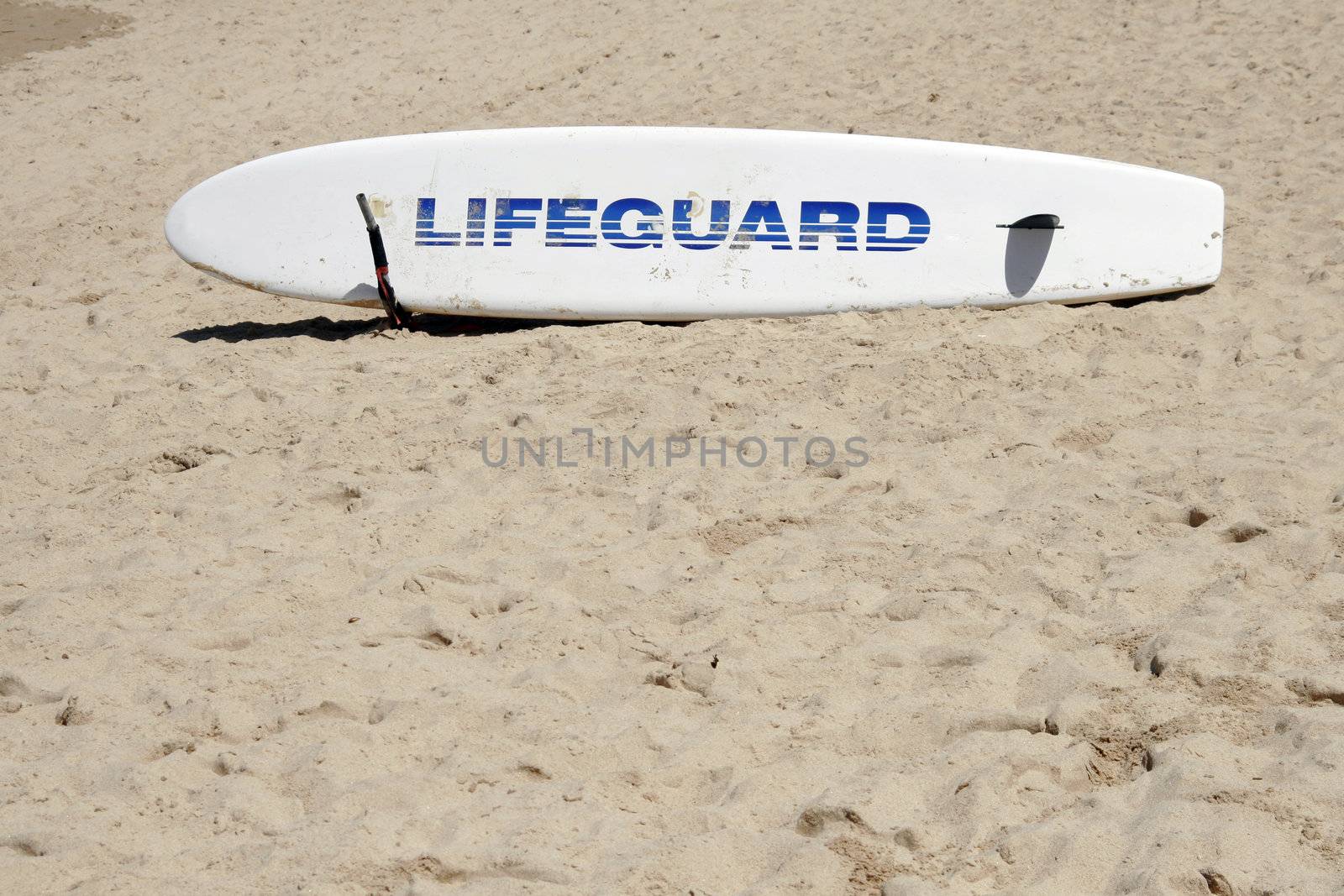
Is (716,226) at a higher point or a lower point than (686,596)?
higher

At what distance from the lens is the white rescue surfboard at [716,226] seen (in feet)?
13.1

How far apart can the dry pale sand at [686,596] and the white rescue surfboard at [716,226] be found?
0.16 m

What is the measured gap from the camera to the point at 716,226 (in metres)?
4.11

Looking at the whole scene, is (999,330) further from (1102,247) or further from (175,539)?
(175,539)

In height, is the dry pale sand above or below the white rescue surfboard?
below

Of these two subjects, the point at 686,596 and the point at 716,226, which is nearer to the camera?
the point at 686,596

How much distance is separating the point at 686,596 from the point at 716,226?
1.88m

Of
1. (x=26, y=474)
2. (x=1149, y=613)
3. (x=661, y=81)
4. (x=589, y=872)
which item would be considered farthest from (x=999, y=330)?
(x=661, y=81)

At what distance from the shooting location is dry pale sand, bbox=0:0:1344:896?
189 centimetres

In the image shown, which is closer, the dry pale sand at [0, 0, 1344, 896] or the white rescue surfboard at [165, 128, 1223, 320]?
the dry pale sand at [0, 0, 1344, 896]

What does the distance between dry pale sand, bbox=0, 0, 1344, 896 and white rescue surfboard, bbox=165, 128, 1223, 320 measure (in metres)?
0.16

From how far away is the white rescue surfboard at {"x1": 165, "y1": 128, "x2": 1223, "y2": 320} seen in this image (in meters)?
4.00

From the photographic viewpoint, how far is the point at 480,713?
2211 millimetres

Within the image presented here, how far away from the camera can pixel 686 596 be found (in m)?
2.53
